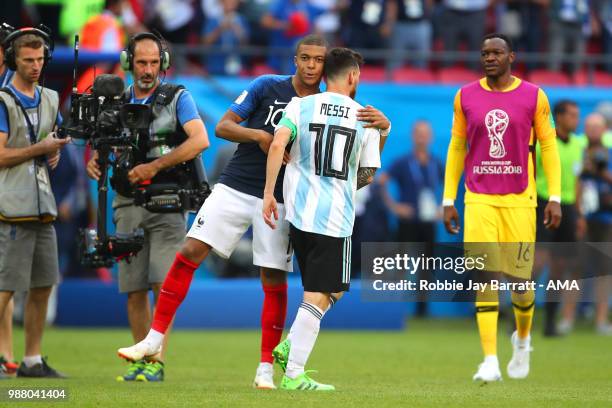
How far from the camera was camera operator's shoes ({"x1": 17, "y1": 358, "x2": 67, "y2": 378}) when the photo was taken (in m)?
9.45

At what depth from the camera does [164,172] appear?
29.6 feet

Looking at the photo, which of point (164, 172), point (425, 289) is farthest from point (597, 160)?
point (164, 172)

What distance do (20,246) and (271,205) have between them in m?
2.37

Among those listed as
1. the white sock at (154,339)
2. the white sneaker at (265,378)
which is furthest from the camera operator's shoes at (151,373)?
the white sneaker at (265,378)

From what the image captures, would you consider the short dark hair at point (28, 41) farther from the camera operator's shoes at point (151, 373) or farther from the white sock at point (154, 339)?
the camera operator's shoes at point (151, 373)

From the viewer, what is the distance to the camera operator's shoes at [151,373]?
899cm

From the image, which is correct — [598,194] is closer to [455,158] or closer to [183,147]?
[455,158]

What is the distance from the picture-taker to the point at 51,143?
29.6 ft

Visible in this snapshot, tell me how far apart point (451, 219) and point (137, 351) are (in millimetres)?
2718

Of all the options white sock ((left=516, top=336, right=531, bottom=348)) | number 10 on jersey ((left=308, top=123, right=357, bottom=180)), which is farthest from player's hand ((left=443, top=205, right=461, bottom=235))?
number 10 on jersey ((left=308, top=123, right=357, bottom=180))

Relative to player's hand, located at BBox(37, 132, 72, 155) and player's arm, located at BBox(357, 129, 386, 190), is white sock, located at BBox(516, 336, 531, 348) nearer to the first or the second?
player's arm, located at BBox(357, 129, 386, 190)

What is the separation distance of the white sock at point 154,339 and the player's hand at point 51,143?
1.54 meters

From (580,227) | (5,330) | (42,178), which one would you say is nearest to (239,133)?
(42,178)

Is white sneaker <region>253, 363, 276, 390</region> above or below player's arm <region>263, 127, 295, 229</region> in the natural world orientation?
below
